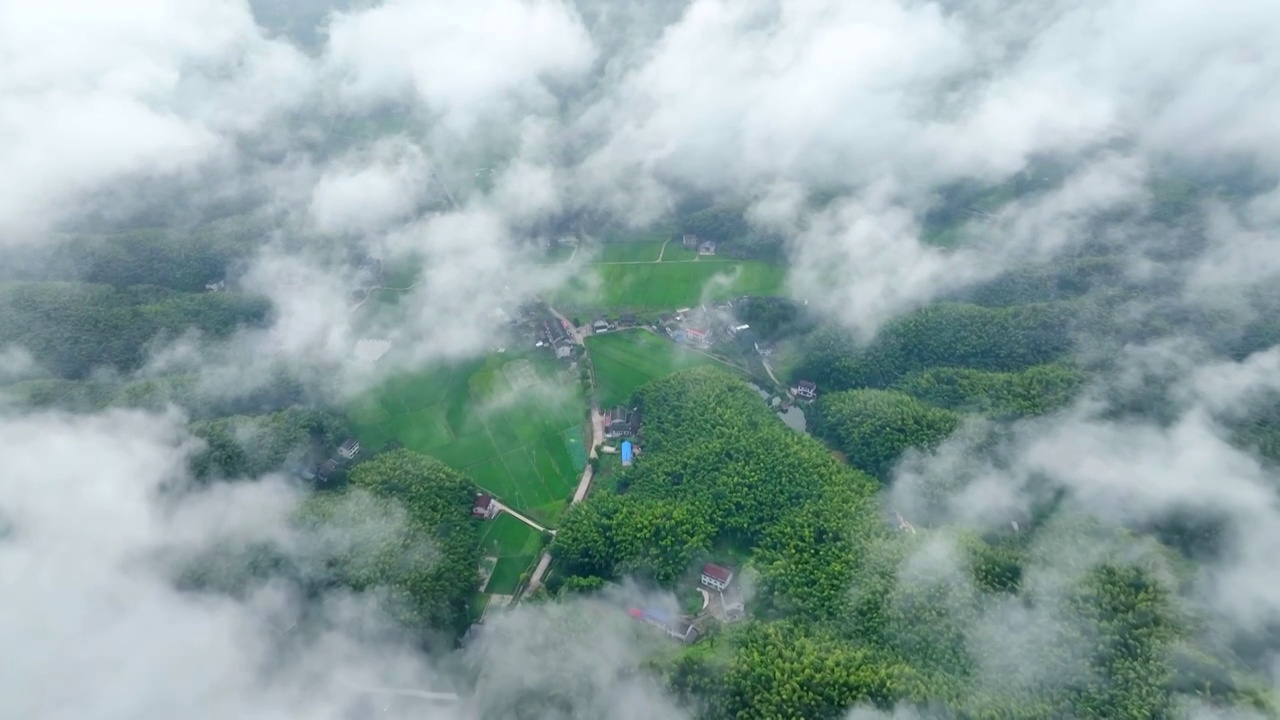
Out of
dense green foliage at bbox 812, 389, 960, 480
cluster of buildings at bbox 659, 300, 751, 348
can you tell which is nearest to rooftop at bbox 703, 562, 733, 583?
dense green foliage at bbox 812, 389, 960, 480

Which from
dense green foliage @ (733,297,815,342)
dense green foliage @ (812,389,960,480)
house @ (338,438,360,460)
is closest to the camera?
dense green foliage @ (812,389,960,480)

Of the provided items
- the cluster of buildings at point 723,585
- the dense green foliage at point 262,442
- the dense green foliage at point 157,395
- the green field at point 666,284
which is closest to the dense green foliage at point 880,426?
the cluster of buildings at point 723,585

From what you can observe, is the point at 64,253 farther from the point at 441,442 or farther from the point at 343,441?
the point at 441,442

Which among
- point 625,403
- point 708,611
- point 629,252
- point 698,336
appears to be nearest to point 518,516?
point 625,403

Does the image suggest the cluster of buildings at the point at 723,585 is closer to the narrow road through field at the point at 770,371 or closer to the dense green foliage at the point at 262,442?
the narrow road through field at the point at 770,371

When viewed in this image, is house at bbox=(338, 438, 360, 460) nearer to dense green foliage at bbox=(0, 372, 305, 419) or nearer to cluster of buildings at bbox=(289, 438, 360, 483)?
cluster of buildings at bbox=(289, 438, 360, 483)

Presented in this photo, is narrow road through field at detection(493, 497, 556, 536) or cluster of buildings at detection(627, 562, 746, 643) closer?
cluster of buildings at detection(627, 562, 746, 643)

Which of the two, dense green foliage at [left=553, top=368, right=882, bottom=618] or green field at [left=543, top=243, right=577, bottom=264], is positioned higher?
green field at [left=543, top=243, right=577, bottom=264]
